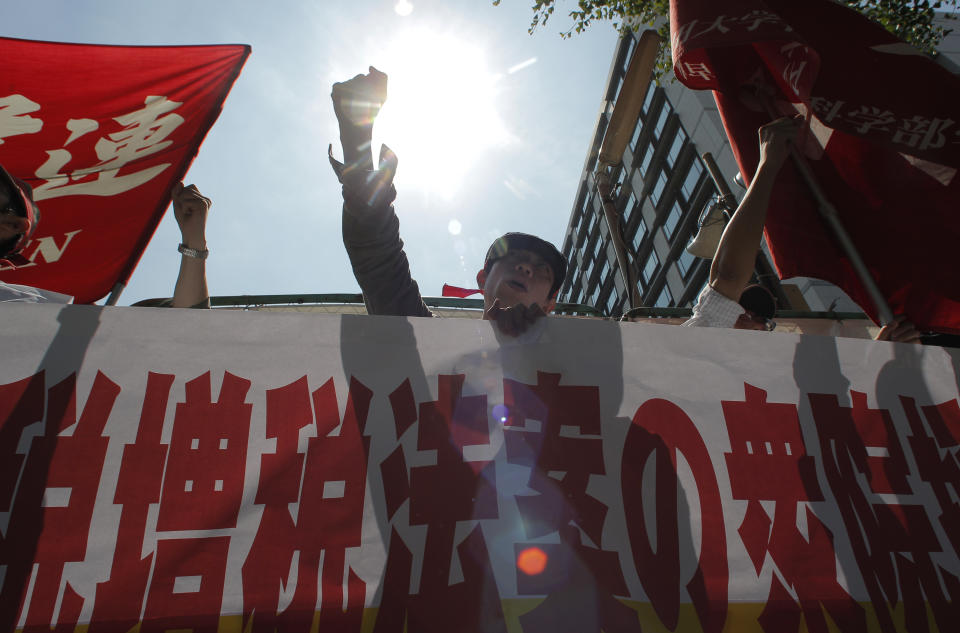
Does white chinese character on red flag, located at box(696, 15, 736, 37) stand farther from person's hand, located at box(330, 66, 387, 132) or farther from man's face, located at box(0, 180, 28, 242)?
man's face, located at box(0, 180, 28, 242)

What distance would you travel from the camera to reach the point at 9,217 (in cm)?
157

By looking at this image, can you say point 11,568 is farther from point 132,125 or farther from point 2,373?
point 132,125

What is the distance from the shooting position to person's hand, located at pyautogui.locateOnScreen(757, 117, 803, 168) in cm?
167

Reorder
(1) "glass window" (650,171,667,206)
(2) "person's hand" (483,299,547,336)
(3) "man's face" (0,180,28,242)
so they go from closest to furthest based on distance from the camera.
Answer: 1. (2) "person's hand" (483,299,547,336)
2. (3) "man's face" (0,180,28,242)
3. (1) "glass window" (650,171,667,206)

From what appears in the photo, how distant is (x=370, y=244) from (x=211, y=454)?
Answer: 27.4 inches

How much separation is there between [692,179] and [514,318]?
16.9m

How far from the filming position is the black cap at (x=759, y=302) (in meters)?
2.08

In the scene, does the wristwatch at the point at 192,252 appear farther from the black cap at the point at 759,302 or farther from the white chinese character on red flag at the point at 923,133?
the white chinese character on red flag at the point at 923,133

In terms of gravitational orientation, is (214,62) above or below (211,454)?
above

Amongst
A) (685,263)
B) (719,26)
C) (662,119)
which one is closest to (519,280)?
(719,26)

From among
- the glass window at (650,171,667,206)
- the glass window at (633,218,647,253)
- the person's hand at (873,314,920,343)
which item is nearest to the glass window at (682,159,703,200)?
the glass window at (650,171,667,206)

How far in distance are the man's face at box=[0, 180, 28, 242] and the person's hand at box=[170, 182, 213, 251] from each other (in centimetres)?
43

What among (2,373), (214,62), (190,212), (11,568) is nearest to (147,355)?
(2,373)

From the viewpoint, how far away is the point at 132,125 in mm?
A: 2367
